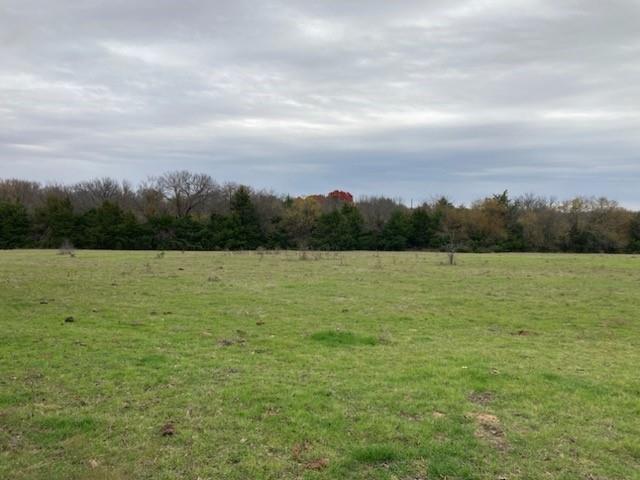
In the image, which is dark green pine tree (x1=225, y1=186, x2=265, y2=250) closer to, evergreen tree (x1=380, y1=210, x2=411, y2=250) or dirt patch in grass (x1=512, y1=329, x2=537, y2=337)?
evergreen tree (x1=380, y1=210, x2=411, y2=250)

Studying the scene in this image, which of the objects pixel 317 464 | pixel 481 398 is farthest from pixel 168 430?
pixel 481 398

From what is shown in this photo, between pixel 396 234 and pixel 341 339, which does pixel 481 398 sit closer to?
pixel 341 339

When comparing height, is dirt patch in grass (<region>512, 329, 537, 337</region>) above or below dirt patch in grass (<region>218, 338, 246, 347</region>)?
above

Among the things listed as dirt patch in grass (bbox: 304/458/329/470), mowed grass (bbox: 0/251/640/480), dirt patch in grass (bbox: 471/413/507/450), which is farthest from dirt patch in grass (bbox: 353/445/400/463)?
dirt patch in grass (bbox: 471/413/507/450)

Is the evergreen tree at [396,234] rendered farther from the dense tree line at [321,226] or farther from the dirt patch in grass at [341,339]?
the dirt patch in grass at [341,339]

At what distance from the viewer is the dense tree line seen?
204 feet

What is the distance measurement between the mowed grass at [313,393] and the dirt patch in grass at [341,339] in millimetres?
55

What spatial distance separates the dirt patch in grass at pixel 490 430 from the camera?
4863 millimetres

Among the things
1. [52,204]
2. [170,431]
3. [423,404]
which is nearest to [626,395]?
[423,404]

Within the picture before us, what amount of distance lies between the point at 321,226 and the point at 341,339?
5796cm

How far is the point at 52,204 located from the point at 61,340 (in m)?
62.2

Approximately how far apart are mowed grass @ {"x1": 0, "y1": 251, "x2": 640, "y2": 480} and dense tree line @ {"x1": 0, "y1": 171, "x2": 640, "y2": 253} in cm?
5107

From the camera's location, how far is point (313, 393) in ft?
20.3

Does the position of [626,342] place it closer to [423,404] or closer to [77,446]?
[423,404]
